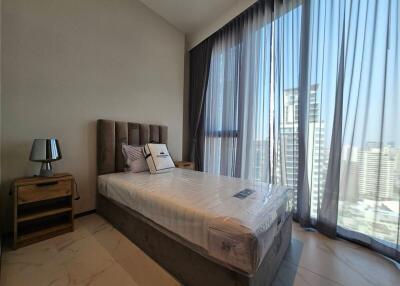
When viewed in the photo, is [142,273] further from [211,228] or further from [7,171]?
[7,171]

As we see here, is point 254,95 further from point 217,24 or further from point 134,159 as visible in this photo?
point 134,159

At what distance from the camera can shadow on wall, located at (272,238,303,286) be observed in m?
1.38

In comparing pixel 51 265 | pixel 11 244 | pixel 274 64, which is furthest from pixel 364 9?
pixel 11 244

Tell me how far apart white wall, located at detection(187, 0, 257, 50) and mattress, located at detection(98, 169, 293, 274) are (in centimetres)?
254

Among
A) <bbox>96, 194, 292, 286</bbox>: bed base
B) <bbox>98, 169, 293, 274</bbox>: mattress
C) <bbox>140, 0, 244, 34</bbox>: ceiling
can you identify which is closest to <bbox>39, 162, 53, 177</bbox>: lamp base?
<bbox>98, 169, 293, 274</bbox>: mattress

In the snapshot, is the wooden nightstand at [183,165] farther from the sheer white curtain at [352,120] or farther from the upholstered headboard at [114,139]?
the sheer white curtain at [352,120]

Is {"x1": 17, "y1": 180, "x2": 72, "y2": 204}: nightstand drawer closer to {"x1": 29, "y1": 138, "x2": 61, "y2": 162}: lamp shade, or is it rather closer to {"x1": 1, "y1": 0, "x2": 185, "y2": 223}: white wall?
{"x1": 29, "y1": 138, "x2": 61, "y2": 162}: lamp shade

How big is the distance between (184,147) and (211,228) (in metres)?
3.00

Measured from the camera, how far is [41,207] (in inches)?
78.3

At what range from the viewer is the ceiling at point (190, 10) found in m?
2.91

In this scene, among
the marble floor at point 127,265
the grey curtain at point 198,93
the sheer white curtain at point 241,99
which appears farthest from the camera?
the grey curtain at point 198,93

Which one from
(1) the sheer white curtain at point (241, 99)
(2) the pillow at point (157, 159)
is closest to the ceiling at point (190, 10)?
(1) the sheer white curtain at point (241, 99)

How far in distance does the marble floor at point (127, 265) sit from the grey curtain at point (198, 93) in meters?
2.16

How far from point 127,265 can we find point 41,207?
1.25 metres
